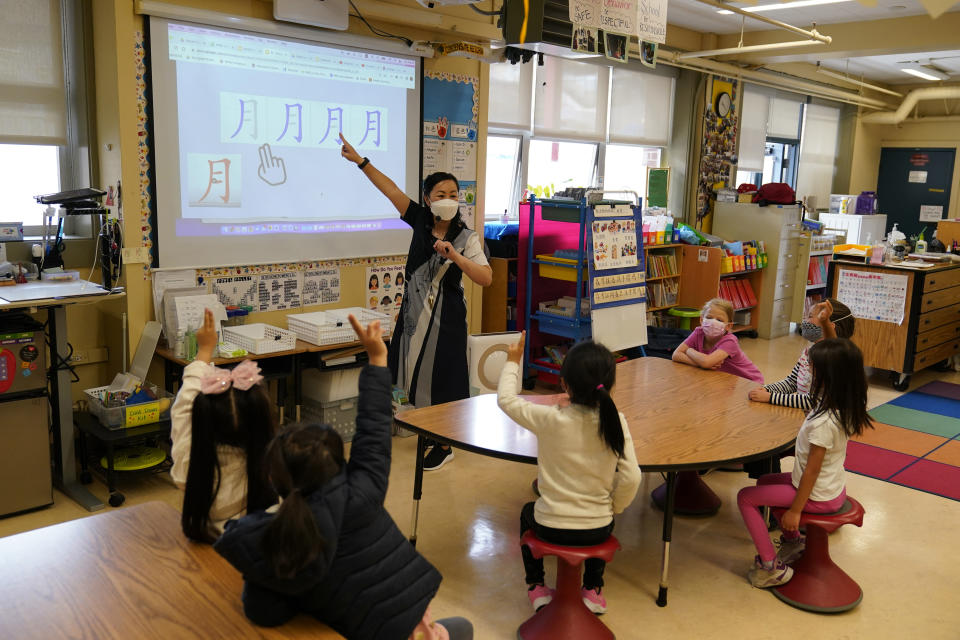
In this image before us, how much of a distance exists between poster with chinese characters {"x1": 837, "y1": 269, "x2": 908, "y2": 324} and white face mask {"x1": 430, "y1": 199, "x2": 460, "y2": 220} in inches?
153

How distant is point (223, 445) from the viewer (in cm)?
170

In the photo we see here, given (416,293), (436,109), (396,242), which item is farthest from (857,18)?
(416,293)

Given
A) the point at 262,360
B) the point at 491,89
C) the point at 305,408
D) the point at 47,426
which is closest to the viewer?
the point at 47,426

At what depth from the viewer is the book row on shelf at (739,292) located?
7230 mm

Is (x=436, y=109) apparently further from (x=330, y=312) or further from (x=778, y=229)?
(x=778, y=229)

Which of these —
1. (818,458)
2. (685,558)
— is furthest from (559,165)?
A: (818,458)

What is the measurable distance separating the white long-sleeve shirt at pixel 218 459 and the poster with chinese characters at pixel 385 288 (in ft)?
9.55

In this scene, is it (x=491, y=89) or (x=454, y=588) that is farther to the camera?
(x=491, y=89)

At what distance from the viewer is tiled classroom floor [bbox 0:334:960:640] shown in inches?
106

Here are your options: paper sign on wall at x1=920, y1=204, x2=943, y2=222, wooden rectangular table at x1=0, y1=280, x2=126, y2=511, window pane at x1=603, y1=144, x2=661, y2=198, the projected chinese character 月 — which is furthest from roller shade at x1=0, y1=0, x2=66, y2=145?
paper sign on wall at x1=920, y1=204, x2=943, y2=222

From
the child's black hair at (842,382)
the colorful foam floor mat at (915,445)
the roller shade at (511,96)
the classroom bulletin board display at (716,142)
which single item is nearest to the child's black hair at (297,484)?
the child's black hair at (842,382)

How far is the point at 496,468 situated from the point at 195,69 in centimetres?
253

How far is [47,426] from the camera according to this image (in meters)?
3.33

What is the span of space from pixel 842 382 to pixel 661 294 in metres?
4.21
